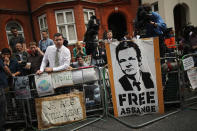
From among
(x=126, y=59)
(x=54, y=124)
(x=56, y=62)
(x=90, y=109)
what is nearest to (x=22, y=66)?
(x=56, y=62)

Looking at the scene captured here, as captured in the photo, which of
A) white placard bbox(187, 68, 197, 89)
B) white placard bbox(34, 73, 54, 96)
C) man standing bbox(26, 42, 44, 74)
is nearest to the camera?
white placard bbox(34, 73, 54, 96)

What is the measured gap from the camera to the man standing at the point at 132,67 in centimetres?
336

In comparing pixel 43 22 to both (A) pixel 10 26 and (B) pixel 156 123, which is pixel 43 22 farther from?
(B) pixel 156 123

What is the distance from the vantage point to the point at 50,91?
3.34 m

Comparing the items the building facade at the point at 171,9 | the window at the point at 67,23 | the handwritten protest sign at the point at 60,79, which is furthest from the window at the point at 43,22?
the handwritten protest sign at the point at 60,79

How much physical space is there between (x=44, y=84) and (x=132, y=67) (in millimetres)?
1875

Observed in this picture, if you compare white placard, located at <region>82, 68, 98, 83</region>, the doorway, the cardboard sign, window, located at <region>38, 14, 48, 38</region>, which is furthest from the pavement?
the doorway

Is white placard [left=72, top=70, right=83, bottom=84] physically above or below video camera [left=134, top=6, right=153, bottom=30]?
below

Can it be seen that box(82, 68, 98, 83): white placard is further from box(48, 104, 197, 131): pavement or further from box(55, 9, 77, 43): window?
box(55, 9, 77, 43): window

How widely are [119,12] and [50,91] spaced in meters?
11.8

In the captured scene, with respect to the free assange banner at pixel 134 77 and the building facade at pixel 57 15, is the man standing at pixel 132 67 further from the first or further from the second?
the building facade at pixel 57 15

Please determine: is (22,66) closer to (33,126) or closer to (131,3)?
(33,126)

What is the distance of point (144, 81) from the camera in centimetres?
338

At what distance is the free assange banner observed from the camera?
132 inches
